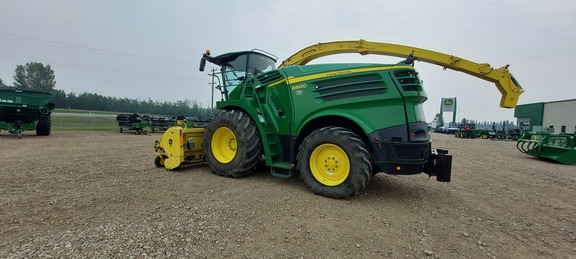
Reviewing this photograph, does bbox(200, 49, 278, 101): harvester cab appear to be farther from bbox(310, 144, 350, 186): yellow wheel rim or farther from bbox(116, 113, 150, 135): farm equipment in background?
bbox(116, 113, 150, 135): farm equipment in background

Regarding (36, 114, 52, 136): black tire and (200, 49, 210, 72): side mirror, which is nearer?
(200, 49, 210, 72): side mirror

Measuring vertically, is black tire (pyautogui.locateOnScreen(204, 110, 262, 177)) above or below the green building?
below

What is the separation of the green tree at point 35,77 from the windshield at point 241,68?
71973 mm

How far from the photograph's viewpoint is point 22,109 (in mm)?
10734

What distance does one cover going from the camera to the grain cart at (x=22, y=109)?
10.5m

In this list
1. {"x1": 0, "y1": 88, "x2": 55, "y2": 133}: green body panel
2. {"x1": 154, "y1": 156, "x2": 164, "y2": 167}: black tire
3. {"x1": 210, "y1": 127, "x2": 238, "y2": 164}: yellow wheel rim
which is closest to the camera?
{"x1": 210, "y1": 127, "x2": 238, "y2": 164}: yellow wheel rim

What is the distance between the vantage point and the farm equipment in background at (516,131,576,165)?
833 cm

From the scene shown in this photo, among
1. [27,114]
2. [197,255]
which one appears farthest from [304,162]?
[27,114]

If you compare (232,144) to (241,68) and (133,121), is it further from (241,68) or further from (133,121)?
(133,121)

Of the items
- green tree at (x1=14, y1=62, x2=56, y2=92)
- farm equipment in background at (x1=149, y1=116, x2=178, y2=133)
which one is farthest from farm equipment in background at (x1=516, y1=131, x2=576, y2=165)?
green tree at (x1=14, y1=62, x2=56, y2=92)

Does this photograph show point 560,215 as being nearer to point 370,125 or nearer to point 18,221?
point 370,125

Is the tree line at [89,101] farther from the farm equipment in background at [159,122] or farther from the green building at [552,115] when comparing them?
the green building at [552,115]

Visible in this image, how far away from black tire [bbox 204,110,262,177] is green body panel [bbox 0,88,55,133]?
433 inches

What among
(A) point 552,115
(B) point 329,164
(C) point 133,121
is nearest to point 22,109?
(C) point 133,121
